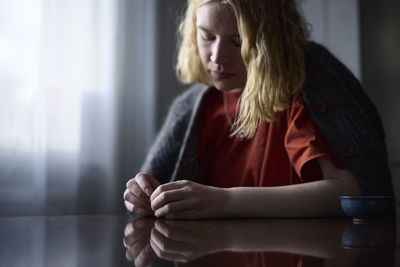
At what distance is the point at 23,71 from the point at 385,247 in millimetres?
1732

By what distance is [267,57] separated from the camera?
38.3 inches

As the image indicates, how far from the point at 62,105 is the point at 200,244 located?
A: 155 cm

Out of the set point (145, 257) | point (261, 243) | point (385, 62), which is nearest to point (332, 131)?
point (261, 243)

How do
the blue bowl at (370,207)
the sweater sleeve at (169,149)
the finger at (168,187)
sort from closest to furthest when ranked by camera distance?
1. the blue bowl at (370,207)
2. the finger at (168,187)
3. the sweater sleeve at (169,149)

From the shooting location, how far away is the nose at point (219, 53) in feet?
3.23

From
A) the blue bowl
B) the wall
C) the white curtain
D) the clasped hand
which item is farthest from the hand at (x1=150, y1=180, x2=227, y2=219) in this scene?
the wall

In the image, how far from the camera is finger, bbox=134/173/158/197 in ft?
3.00

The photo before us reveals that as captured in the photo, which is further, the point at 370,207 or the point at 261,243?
the point at 370,207

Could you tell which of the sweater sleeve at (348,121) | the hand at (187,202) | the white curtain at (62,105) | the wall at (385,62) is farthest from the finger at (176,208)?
the wall at (385,62)

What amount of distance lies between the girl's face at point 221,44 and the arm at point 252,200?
0.31m

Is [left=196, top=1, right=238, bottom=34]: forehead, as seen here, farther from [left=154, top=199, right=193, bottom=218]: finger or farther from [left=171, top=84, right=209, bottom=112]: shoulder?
[left=154, top=199, right=193, bottom=218]: finger

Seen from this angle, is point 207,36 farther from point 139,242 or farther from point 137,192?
point 139,242

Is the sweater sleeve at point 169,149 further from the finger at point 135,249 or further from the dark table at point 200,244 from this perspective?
the finger at point 135,249

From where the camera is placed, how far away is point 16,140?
71.2 inches
